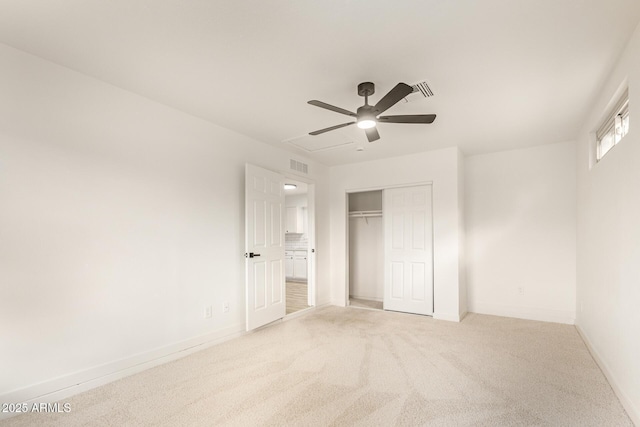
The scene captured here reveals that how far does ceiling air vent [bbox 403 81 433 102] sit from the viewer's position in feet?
8.93

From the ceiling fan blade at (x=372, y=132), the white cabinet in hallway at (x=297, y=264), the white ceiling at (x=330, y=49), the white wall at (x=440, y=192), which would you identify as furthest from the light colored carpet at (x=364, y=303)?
the white ceiling at (x=330, y=49)

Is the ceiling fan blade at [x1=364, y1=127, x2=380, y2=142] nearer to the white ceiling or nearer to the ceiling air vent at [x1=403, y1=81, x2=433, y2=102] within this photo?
the white ceiling

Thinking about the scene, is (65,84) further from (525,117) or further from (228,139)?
(525,117)

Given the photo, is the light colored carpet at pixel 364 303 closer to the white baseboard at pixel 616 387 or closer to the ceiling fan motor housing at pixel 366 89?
the white baseboard at pixel 616 387

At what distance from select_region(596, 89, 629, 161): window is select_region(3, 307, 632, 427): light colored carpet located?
2.10 m

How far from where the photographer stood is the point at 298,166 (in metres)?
5.05

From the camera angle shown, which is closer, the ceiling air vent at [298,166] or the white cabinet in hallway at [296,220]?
the ceiling air vent at [298,166]

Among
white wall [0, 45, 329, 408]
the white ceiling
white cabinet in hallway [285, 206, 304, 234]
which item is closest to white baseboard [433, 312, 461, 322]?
the white ceiling

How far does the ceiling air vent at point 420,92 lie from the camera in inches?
107

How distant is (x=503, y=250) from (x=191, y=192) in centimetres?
455

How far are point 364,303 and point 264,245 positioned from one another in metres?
2.47

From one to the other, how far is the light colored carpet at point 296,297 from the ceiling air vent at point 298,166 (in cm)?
224

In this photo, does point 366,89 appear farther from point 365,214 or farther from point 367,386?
point 365,214

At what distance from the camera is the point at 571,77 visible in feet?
8.79
